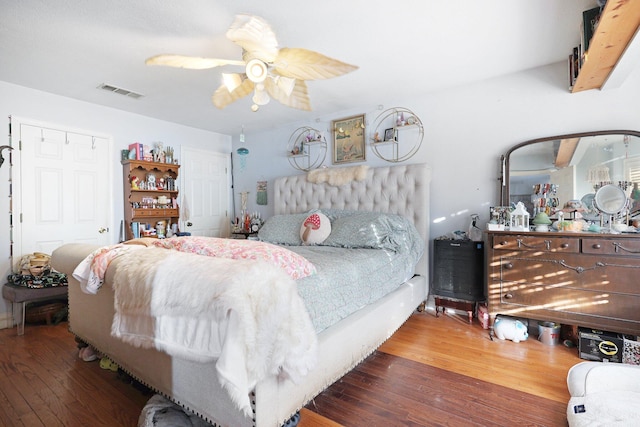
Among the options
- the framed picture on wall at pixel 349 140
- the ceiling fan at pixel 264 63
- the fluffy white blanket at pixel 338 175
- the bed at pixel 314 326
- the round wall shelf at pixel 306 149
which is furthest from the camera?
the round wall shelf at pixel 306 149

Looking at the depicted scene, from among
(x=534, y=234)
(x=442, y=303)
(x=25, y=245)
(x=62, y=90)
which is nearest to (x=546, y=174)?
(x=534, y=234)

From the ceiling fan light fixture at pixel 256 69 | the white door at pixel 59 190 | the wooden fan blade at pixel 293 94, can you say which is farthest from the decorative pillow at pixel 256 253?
the white door at pixel 59 190

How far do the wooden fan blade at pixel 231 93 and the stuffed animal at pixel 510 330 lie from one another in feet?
9.28

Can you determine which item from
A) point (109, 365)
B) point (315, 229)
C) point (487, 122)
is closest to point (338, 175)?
point (315, 229)

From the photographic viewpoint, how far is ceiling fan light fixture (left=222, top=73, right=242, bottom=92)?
206 centimetres

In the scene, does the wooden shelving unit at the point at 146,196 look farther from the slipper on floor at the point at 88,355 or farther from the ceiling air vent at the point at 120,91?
the slipper on floor at the point at 88,355

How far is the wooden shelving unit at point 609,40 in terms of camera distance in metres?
1.58

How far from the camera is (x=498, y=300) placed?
8.50ft

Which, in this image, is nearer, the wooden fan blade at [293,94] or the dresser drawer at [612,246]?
the dresser drawer at [612,246]

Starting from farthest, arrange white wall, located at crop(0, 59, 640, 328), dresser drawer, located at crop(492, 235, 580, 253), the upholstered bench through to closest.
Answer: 1. the upholstered bench
2. white wall, located at crop(0, 59, 640, 328)
3. dresser drawer, located at crop(492, 235, 580, 253)

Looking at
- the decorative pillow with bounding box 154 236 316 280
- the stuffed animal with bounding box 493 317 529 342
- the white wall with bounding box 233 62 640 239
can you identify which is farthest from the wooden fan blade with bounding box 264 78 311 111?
the stuffed animal with bounding box 493 317 529 342

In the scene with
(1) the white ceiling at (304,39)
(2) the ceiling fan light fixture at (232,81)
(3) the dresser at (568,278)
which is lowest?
(3) the dresser at (568,278)

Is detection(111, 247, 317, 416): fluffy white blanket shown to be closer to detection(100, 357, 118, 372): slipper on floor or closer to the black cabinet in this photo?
detection(100, 357, 118, 372): slipper on floor

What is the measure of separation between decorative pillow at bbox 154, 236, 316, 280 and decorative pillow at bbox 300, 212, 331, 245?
1.30 m
